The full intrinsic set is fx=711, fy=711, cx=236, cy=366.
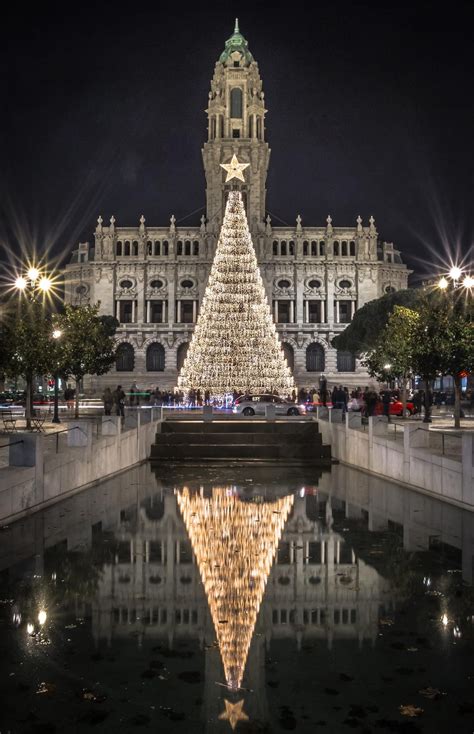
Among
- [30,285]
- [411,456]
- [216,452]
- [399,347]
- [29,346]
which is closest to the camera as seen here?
[411,456]

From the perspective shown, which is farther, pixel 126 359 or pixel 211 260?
pixel 126 359

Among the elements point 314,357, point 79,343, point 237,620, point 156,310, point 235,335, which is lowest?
point 237,620

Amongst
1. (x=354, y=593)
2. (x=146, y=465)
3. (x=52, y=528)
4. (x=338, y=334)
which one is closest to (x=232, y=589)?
(x=354, y=593)

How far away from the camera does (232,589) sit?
29.8 ft

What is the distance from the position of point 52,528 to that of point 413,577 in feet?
21.1

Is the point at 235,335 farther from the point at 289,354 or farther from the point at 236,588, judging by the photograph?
the point at 236,588

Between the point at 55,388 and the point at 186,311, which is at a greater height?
the point at 186,311

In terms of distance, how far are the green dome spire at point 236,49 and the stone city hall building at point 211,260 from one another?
135 millimetres

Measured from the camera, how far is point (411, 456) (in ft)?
58.8

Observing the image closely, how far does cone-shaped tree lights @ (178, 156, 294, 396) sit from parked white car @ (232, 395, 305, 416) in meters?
3.43

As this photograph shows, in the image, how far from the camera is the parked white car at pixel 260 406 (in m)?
39.2

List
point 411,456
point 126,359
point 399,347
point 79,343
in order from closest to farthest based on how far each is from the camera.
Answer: point 411,456 → point 399,347 → point 79,343 → point 126,359

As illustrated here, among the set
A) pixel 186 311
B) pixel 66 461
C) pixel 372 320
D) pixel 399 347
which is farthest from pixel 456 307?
pixel 186 311

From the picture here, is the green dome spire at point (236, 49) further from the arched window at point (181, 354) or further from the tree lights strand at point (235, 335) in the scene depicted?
the tree lights strand at point (235, 335)
